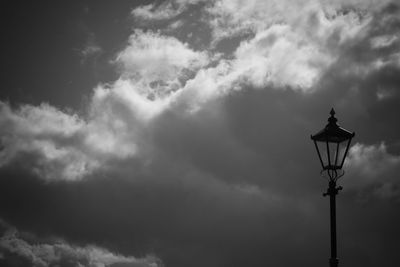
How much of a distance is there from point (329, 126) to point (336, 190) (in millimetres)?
1681

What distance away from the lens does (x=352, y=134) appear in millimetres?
11188

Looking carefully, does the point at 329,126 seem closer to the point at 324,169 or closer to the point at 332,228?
the point at 324,169

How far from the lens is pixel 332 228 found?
36.0 feet

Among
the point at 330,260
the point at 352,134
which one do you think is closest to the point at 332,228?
the point at 330,260

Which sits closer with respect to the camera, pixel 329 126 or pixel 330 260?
pixel 330 260

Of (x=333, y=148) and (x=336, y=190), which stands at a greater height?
(x=333, y=148)

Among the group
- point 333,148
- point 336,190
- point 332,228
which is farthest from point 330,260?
point 333,148

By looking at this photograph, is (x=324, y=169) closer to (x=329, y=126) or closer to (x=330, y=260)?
(x=329, y=126)

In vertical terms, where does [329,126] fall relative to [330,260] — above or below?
above

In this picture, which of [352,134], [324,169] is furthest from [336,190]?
[352,134]

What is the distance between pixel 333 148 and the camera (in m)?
11.3

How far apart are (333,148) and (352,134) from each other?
0.60 meters

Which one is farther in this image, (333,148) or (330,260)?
(333,148)

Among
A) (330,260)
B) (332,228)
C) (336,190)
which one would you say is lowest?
(330,260)
